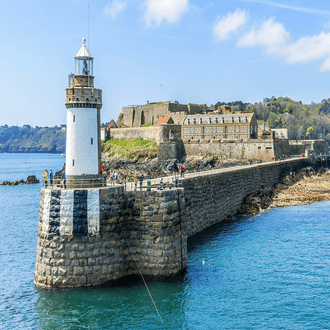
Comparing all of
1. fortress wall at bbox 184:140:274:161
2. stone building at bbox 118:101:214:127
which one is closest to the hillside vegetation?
fortress wall at bbox 184:140:274:161

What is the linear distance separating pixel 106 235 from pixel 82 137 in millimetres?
5606

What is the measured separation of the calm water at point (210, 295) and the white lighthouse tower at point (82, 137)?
6102 millimetres

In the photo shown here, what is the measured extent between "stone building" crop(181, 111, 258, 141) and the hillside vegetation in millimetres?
7683

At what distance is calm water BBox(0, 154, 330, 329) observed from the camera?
17.4m

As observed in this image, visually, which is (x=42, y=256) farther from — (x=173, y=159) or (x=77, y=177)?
(x=173, y=159)

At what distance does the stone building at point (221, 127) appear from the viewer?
75312 millimetres

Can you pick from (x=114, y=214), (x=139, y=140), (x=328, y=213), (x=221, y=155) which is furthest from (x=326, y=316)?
(x=139, y=140)

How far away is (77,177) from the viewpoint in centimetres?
2119

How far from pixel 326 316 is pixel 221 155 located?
56902mm

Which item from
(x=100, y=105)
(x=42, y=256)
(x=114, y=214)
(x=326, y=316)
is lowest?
(x=326, y=316)

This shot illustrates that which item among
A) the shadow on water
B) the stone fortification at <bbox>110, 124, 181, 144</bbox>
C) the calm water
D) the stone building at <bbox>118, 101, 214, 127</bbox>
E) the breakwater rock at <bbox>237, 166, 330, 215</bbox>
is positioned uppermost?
the stone building at <bbox>118, 101, 214, 127</bbox>

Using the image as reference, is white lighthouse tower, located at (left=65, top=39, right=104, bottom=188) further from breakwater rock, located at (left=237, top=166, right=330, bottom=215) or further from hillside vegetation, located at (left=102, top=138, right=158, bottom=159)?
hillside vegetation, located at (left=102, top=138, right=158, bottom=159)

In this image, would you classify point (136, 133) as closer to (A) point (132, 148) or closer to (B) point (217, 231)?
(A) point (132, 148)

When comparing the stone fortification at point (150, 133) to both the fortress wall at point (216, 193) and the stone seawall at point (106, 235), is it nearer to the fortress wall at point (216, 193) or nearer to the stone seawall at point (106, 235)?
the fortress wall at point (216, 193)
